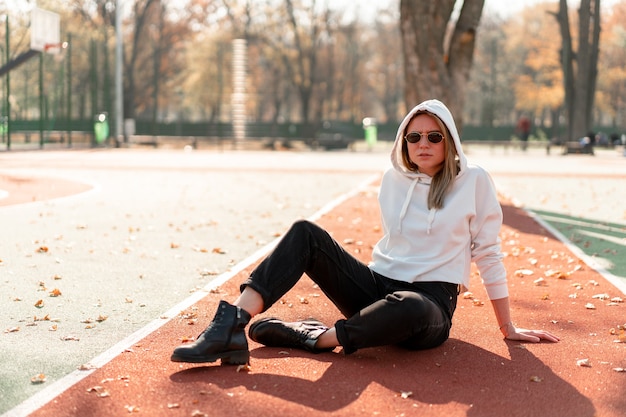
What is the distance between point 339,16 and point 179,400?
48.3 meters

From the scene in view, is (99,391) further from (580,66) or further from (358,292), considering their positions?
(580,66)

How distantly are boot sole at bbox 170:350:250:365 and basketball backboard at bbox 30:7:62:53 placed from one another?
26.2 meters

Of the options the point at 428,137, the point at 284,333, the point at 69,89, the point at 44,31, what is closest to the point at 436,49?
the point at 428,137

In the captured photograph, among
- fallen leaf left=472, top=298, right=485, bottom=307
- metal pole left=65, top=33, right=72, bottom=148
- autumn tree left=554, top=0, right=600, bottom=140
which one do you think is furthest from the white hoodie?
autumn tree left=554, top=0, right=600, bottom=140

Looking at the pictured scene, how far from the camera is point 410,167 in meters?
4.93

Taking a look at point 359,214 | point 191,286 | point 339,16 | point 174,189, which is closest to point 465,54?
point 359,214

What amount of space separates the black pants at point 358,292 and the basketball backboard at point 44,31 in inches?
1018

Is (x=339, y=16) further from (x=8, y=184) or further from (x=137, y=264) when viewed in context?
(x=137, y=264)

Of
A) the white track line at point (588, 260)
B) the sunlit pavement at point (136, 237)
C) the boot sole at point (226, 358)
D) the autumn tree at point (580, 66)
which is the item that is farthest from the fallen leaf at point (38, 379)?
the autumn tree at point (580, 66)

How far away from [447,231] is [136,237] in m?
5.58

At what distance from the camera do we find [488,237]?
15.7 feet

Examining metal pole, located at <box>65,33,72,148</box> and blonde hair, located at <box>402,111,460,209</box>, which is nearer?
blonde hair, located at <box>402,111,460,209</box>

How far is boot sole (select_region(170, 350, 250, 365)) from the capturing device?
13.7 ft

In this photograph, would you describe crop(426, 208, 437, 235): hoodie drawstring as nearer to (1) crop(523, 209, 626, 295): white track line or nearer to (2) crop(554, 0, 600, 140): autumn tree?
(1) crop(523, 209, 626, 295): white track line
